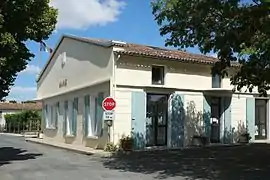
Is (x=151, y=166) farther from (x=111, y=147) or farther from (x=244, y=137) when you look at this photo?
(x=244, y=137)

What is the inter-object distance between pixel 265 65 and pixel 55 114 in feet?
69.3

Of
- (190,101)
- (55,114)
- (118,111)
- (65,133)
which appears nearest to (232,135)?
(190,101)

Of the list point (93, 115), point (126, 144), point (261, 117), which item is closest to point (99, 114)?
point (93, 115)

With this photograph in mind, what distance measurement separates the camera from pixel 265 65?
13750 millimetres

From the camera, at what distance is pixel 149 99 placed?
→ 77.2ft

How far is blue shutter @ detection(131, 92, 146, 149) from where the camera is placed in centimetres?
2252

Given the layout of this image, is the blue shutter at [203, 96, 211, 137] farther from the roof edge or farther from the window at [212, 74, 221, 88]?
the roof edge

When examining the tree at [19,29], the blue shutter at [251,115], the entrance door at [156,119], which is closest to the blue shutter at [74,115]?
the entrance door at [156,119]

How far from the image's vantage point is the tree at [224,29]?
12.7 metres

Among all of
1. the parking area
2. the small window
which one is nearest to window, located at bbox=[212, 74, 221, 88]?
the small window

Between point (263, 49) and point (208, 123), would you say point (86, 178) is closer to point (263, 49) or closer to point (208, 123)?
point (263, 49)

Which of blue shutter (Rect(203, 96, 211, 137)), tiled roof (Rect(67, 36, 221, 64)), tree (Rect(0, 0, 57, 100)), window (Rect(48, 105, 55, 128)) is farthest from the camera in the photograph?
window (Rect(48, 105, 55, 128))

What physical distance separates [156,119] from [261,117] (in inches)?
320

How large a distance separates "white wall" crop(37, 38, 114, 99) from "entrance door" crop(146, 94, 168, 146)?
2.77 metres
